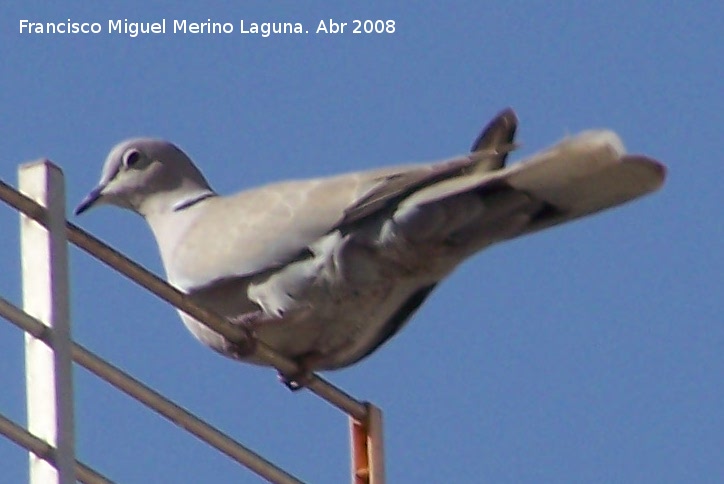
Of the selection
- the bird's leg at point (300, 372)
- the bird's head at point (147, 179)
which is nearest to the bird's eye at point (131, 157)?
the bird's head at point (147, 179)

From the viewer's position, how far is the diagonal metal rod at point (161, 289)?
9.83 feet

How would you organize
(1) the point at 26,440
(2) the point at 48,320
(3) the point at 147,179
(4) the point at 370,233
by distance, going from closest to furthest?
(1) the point at 26,440, (2) the point at 48,320, (4) the point at 370,233, (3) the point at 147,179

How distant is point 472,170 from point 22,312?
7.59 feet

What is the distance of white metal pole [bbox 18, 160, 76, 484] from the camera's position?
271 cm

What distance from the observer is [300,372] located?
463cm

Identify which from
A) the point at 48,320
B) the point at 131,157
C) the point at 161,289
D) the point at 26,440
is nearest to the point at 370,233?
the point at 131,157

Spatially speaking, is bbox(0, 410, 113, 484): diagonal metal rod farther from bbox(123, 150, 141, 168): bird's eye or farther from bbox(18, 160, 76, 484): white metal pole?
bbox(123, 150, 141, 168): bird's eye

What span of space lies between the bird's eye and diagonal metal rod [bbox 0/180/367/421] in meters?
1.98

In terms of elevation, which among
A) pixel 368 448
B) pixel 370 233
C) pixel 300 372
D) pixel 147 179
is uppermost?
pixel 147 179

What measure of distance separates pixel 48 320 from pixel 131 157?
3.21 meters

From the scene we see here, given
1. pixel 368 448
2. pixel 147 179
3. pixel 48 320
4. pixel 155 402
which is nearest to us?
pixel 48 320

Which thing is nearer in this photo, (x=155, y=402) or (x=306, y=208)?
(x=155, y=402)

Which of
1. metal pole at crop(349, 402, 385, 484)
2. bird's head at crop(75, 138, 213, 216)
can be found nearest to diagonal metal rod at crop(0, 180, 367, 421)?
metal pole at crop(349, 402, 385, 484)

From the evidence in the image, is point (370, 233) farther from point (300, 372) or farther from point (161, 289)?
point (161, 289)
